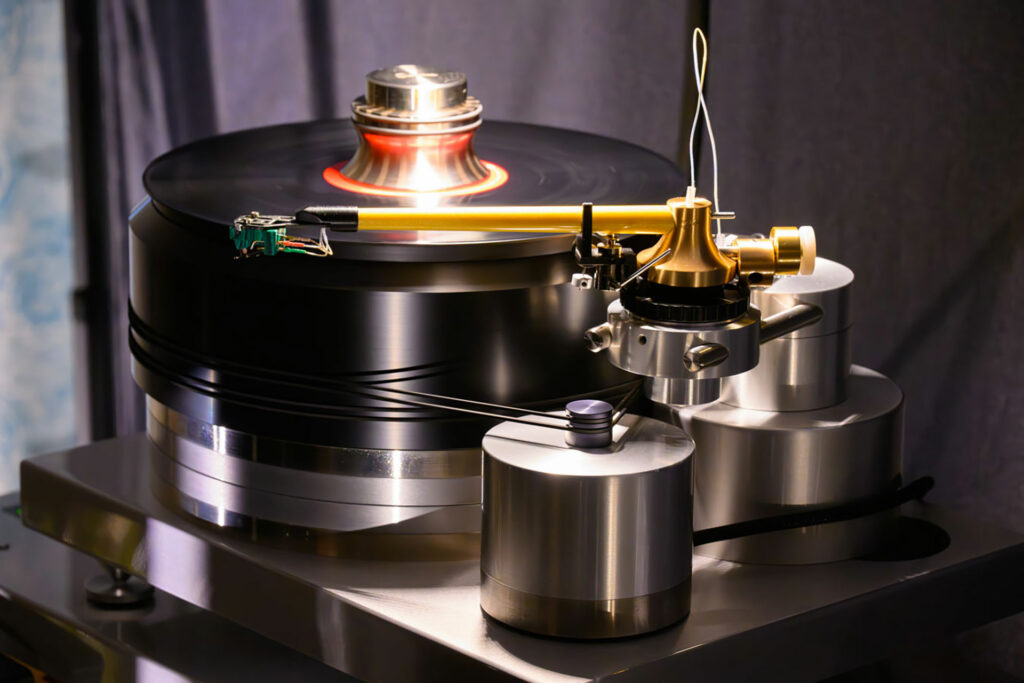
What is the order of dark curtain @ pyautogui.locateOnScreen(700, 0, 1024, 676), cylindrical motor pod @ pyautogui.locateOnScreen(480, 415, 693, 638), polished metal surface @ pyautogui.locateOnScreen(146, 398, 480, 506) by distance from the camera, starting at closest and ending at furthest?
cylindrical motor pod @ pyautogui.locateOnScreen(480, 415, 693, 638), polished metal surface @ pyautogui.locateOnScreen(146, 398, 480, 506), dark curtain @ pyautogui.locateOnScreen(700, 0, 1024, 676)

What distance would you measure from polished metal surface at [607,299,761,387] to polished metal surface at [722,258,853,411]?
80 mm

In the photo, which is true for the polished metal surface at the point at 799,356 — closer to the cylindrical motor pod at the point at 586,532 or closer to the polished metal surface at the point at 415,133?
the cylindrical motor pod at the point at 586,532

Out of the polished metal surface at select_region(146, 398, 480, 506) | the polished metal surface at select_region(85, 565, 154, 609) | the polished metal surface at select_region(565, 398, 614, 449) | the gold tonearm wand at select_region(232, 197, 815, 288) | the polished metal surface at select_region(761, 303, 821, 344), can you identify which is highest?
the gold tonearm wand at select_region(232, 197, 815, 288)

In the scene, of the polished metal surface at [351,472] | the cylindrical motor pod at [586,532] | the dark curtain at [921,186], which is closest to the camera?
the cylindrical motor pod at [586,532]

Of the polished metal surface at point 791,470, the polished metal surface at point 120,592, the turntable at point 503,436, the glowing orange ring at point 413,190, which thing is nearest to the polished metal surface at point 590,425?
the turntable at point 503,436

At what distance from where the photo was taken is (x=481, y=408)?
0.81 m

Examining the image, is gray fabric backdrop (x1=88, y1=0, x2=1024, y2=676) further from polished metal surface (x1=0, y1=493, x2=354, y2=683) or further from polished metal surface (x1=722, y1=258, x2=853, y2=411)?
polished metal surface (x1=0, y1=493, x2=354, y2=683)

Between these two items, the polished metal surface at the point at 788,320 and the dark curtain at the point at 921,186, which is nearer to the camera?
the polished metal surface at the point at 788,320

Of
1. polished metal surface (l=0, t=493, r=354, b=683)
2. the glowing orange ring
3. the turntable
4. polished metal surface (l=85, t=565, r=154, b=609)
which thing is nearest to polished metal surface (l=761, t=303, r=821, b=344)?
the turntable

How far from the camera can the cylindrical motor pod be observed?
73 centimetres

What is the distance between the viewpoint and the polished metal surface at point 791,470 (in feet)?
2.73

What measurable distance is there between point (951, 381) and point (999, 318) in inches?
2.6

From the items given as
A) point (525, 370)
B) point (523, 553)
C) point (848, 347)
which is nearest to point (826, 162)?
point (848, 347)

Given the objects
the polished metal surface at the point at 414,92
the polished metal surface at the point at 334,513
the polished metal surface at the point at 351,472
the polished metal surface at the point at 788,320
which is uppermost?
the polished metal surface at the point at 414,92
